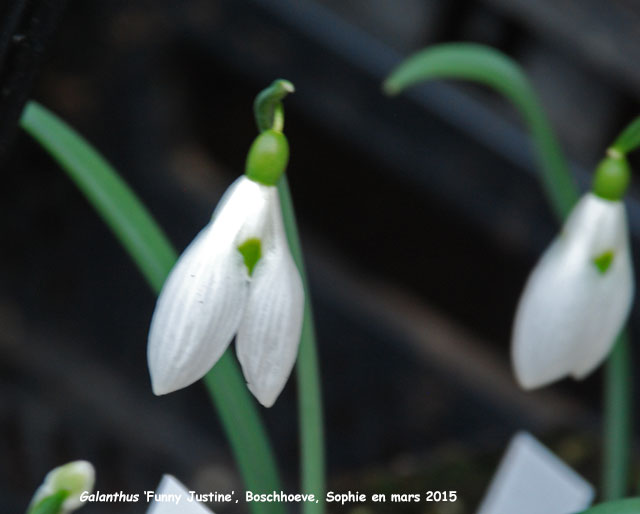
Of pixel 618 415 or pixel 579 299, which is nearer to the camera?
pixel 579 299

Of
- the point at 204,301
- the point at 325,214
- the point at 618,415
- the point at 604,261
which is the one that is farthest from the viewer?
the point at 325,214

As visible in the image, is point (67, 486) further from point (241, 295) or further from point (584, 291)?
point (584, 291)

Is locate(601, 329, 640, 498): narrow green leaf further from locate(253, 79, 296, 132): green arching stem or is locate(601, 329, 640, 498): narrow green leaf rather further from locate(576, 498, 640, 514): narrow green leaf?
locate(253, 79, 296, 132): green arching stem

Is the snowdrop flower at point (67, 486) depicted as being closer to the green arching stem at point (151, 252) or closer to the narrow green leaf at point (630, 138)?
the green arching stem at point (151, 252)

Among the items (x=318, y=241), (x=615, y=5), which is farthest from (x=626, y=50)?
(x=318, y=241)

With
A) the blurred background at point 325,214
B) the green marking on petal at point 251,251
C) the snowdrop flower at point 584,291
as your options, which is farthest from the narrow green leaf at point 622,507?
the blurred background at point 325,214

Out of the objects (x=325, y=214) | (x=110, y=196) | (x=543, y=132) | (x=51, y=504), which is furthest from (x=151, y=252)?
(x=325, y=214)

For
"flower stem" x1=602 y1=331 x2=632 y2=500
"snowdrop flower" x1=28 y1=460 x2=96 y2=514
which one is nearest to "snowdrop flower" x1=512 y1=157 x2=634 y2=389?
"flower stem" x1=602 y1=331 x2=632 y2=500
